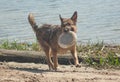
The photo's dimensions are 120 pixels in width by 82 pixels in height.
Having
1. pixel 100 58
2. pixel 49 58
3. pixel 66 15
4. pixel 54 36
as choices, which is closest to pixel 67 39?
pixel 54 36

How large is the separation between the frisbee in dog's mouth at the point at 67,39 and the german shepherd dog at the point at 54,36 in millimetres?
91

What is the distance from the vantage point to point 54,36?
30.6 ft

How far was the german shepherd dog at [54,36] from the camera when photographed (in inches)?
350

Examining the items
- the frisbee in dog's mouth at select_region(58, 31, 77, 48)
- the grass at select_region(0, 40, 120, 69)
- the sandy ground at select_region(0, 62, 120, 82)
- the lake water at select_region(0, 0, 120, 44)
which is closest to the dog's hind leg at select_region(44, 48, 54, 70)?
the sandy ground at select_region(0, 62, 120, 82)

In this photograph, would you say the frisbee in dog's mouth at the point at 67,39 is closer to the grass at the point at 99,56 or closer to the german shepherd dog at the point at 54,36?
the german shepherd dog at the point at 54,36

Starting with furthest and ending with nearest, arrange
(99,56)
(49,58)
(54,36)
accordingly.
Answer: (99,56) → (49,58) → (54,36)

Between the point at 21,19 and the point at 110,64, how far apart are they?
9846 millimetres

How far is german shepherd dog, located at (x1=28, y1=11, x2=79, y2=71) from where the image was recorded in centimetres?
889

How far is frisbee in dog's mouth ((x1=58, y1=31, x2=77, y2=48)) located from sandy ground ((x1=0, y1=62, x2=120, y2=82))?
0.57 metres

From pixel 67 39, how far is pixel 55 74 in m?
0.75

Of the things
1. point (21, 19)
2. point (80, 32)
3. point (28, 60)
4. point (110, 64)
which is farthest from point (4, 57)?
point (21, 19)

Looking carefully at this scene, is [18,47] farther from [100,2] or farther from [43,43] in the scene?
[100,2]

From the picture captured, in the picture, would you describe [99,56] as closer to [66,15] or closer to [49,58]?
[49,58]

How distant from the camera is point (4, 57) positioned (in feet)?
35.4
